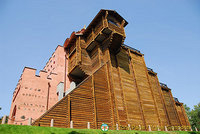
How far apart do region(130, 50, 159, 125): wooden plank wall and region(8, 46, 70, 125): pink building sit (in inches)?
418

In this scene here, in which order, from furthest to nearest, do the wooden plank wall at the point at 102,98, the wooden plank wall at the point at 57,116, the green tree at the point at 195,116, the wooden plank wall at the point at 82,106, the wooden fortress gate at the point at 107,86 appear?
the green tree at the point at 195,116, the wooden plank wall at the point at 102,98, the wooden fortress gate at the point at 107,86, the wooden plank wall at the point at 82,106, the wooden plank wall at the point at 57,116

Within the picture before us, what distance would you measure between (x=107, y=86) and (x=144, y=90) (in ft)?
22.6

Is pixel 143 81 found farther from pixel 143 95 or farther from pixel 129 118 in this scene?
pixel 129 118

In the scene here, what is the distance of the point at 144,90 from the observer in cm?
1948

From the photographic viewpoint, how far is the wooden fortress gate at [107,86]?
482 inches

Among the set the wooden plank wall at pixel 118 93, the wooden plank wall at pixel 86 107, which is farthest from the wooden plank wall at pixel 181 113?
the wooden plank wall at pixel 86 107

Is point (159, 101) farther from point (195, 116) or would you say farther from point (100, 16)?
point (195, 116)

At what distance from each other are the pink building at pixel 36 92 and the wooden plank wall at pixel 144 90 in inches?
418

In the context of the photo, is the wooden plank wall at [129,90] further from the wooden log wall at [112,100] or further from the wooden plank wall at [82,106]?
the wooden plank wall at [82,106]

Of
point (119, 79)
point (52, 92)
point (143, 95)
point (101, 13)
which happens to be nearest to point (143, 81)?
point (143, 95)

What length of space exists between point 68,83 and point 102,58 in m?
7.47

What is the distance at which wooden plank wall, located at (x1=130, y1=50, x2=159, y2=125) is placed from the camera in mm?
17592

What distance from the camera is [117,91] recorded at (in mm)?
15312

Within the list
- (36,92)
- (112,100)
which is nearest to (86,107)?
(112,100)
